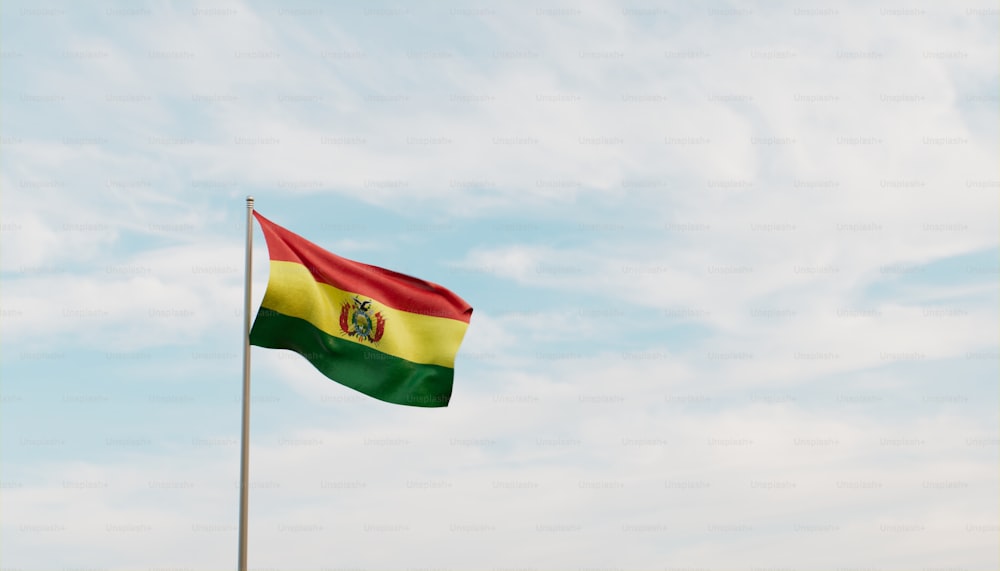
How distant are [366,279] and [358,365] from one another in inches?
60.4

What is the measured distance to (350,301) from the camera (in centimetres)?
2027

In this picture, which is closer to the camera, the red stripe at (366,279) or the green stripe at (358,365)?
the green stripe at (358,365)

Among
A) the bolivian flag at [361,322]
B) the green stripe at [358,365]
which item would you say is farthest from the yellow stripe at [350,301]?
the green stripe at [358,365]

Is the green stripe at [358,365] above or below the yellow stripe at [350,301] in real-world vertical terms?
below

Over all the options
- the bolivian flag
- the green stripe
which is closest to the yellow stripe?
the bolivian flag

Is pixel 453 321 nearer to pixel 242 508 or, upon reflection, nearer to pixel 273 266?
pixel 273 266

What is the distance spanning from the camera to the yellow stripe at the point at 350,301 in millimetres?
19195

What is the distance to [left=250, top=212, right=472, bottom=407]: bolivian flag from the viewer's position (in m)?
19.2

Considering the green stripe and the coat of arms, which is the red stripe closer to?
the coat of arms

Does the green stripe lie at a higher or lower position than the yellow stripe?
lower

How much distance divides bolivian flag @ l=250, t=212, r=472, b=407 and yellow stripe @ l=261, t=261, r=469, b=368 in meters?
0.02

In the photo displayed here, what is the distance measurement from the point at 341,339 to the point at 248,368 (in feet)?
7.35

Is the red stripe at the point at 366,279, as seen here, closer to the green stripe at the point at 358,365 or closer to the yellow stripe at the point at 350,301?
the yellow stripe at the point at 350,301

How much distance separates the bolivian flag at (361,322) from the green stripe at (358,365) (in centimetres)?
2
